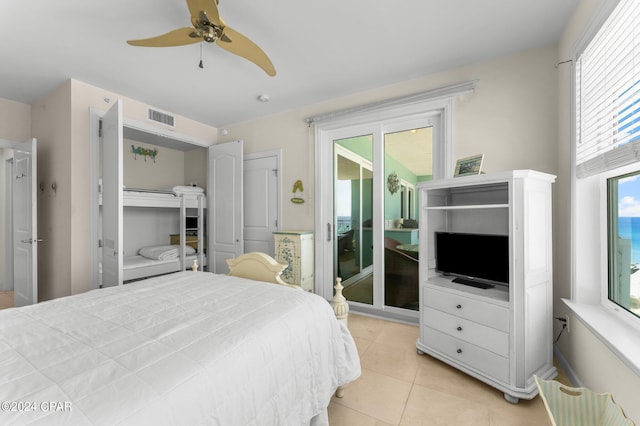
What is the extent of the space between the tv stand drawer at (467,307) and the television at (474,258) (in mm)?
200

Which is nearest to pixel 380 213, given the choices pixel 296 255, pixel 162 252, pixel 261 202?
pixel 296 255

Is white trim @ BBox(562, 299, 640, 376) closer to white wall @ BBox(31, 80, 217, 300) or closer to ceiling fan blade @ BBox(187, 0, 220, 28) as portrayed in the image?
ceiling fan blade @ BBox(187, 0, 220, 28)

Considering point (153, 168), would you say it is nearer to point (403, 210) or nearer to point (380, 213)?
point (380, 213)

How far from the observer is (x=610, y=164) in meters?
1.35

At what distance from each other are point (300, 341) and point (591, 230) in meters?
1.96

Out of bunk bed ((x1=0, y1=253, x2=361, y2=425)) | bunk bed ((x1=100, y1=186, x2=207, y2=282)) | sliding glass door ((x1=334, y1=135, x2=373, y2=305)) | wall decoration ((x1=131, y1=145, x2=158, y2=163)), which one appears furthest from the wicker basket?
wall decoration ((x1=131, y1=145, x2=158, y2=163))

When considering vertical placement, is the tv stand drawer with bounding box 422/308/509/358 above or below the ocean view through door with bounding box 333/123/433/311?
below

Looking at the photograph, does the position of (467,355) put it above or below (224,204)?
below

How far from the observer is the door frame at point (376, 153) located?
2.66 meters

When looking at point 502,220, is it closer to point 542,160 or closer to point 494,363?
point 542,160

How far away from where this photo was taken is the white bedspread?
74cm

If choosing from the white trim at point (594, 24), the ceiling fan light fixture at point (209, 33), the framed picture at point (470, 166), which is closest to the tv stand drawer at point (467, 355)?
the framed picture at point (470, 166)

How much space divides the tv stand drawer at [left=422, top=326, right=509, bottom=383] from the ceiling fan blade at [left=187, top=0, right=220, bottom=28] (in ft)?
8.59

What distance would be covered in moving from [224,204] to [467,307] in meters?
3.30
